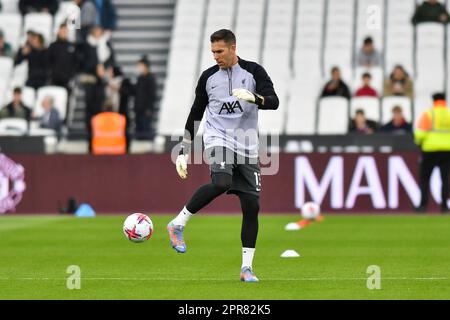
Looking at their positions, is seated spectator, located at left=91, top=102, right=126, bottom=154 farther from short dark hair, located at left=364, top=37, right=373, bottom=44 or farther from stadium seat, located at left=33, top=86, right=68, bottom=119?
short dark hair, located at left=364, top=37, right=373, bottom=44

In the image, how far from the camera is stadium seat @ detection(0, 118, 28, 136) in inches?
1067

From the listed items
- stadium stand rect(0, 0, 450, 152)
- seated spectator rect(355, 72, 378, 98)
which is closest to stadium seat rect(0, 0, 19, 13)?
stadium stand rect(0, 0, 450, 152)

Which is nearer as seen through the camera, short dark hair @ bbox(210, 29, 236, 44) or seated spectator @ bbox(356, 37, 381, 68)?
short dark hair @ bbox(210, 29, 236, 44)

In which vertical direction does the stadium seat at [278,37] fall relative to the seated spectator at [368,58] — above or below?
above

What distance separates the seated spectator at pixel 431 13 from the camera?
104ft

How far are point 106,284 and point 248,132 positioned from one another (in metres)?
1.95

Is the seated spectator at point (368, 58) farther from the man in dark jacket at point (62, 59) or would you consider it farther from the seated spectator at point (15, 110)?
the seated spectator at point (15, 110)

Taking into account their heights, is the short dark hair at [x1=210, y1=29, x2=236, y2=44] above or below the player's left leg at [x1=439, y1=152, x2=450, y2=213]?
below

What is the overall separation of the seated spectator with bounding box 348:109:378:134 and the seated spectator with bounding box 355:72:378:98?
162 centimetres

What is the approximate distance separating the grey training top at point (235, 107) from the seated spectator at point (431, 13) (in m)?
19.6

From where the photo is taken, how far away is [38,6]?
33.2 meters

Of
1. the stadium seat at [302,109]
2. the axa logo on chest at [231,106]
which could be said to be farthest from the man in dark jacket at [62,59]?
the axa logo on chest at [231,106]

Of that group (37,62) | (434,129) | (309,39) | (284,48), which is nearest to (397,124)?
(434,129)

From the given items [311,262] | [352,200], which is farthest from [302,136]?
[311,262]
